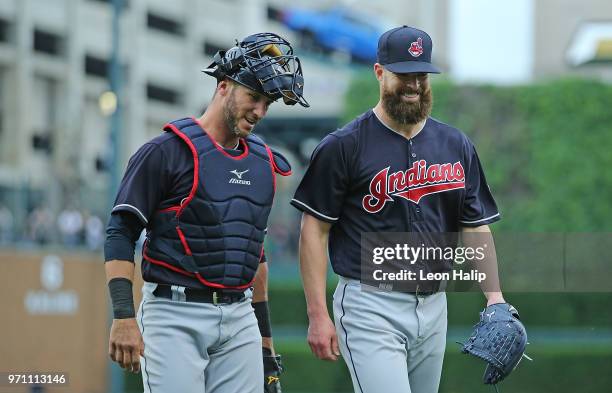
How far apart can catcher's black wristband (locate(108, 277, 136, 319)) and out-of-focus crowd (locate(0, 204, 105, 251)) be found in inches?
649

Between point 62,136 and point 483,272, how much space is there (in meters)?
37.3

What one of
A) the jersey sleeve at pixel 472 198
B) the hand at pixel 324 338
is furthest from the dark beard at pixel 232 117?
the jersey sleeve at pixel 472 198

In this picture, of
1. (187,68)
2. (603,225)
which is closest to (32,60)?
(187,68)

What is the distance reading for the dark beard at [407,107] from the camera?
18.5ft

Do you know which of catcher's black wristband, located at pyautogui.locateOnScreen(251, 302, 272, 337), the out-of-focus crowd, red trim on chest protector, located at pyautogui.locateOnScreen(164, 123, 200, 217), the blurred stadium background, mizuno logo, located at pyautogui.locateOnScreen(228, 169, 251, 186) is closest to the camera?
red trim on chest protector, located at pyautogui.locateOnScreen(164, 123, 200, 217)

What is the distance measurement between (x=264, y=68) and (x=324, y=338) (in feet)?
4.16

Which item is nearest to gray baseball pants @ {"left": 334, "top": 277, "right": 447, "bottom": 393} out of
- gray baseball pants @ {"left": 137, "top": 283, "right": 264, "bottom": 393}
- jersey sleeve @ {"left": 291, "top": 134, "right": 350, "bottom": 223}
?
jersey sleeve @ {"left": 291, "top": 134, "right": 350, "bottom": 223}

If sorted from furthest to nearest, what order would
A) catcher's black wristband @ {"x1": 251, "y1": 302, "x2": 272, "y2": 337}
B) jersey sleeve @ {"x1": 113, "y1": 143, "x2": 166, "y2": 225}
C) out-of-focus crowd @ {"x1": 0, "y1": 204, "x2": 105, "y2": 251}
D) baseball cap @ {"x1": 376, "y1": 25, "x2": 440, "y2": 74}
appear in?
out-of-focus crowd @ {"x1": 0, "y1": 204, "x2": 105, "y2": 251}
catcher's black wristband @ {"x1": 251, "y1": 302, "x2": 272, "y2": 337}
baseball cap @ {"x1": 376, "y1": 25, "x2": 440, "y2": 74}
jersey sleeve @ {"x1": 113, "y1": 143, "x2": 166, "y2": 225}

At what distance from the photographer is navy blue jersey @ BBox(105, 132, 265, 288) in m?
5.25

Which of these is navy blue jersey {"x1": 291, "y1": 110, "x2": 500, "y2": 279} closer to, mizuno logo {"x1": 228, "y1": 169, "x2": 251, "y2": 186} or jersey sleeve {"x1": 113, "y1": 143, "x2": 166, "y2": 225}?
mizuno logo {"x1": 228, "y1": 169, "x2": 251, "y2": 186}

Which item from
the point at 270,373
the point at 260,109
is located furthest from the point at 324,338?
the point at 260,109

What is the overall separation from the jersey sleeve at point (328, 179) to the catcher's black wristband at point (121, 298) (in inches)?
39.6

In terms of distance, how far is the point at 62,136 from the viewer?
42.0 meters

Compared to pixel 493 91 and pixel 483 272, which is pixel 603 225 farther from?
pixel 483 272
